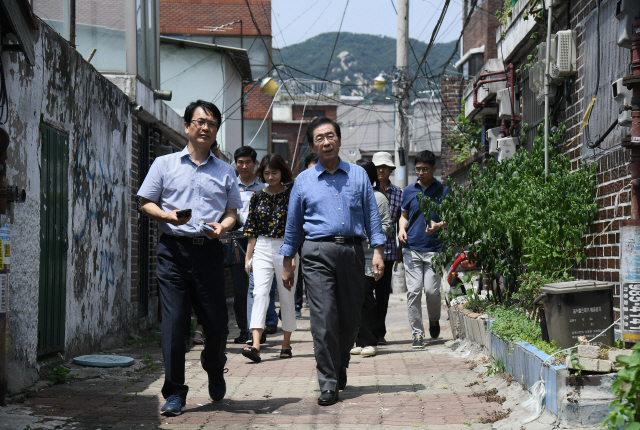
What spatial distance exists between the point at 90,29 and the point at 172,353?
6.37m

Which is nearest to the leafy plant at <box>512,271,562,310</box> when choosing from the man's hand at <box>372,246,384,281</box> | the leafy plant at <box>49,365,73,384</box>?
the man's hand at <box>372,246,384,281</box>

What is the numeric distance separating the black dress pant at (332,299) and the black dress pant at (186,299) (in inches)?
28.3

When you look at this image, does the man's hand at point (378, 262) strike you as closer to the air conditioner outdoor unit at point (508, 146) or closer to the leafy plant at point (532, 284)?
the leafy plant at point (532, 284)

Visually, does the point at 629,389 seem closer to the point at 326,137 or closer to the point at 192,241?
the point at 192,241

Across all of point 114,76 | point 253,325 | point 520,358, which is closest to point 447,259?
point 253,325

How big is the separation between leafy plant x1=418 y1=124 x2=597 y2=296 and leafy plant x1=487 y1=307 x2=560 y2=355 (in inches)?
17.6

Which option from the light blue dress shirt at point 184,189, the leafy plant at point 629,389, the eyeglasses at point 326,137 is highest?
the eyeglasses at point 326,137

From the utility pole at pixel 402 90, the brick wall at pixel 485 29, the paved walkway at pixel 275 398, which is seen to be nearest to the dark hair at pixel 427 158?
the paved walkway at pixel 275 398

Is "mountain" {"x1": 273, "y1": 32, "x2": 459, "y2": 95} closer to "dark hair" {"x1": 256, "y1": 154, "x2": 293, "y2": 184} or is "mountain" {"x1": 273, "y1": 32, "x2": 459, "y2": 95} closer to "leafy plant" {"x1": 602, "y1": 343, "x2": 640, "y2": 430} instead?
"dark hair" {"x1": 256, "y1": 154, "x2": 293, "y2": 184}

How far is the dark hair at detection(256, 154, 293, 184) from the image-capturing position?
8.12m

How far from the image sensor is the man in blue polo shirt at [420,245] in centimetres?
884

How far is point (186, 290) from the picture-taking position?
5.37 m

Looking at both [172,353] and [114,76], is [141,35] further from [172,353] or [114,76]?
[172,353]

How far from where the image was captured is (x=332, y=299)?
5.85 metres
